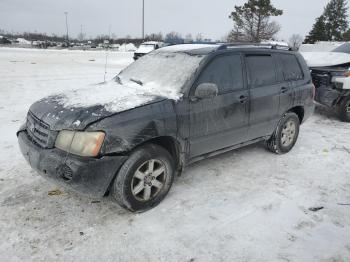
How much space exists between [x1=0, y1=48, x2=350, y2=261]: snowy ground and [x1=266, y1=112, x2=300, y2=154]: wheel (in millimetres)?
280

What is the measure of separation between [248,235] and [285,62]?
3.09 m

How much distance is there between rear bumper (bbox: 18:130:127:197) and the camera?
320 cm

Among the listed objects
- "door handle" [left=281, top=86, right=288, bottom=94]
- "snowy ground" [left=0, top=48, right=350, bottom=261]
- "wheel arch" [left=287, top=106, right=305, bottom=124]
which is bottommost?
"snowy ground" [left=0, top=48, right=350, bottom=261]

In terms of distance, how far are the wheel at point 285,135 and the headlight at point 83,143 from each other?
10.4 feet

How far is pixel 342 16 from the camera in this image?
173 feet

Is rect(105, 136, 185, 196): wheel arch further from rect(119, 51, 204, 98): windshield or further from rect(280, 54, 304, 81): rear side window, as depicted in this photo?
rect(280, 54, 304, 81): rear side window

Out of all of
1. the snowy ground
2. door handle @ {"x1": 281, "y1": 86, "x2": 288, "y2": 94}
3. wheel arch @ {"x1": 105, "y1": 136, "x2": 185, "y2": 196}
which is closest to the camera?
the snowy ground

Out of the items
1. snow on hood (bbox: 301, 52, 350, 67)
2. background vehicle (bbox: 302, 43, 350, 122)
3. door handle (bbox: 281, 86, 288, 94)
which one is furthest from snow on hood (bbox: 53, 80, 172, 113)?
snow on hood (bbox: 301, 52, 350, 67)

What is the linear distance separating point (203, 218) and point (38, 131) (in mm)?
2002

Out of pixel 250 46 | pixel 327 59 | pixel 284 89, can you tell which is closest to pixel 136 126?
pixel 250 46

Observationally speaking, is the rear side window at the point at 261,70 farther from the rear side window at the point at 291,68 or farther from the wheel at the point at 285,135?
the wheel at the point at 285,135

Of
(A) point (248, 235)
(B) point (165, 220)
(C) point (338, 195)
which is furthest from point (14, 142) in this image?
(C) point (338, 195)

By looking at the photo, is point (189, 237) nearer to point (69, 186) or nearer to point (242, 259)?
point (242, 259)

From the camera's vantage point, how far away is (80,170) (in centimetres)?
318
